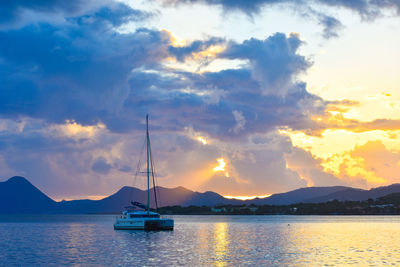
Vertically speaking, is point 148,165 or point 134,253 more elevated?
point 148,165

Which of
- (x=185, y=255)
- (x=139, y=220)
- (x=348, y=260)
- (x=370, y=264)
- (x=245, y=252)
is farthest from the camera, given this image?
(x=139, y=220)

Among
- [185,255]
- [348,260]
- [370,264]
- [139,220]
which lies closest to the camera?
[370,264]

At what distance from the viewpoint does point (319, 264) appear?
6462 cm

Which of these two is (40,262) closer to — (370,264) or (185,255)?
(185,255)

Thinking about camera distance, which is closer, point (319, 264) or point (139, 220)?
point (319, 264)

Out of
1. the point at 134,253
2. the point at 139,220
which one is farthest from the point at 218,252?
the point at 139,220

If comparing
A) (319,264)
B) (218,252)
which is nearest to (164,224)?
(218,252)

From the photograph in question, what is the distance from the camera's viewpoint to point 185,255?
2987 inches

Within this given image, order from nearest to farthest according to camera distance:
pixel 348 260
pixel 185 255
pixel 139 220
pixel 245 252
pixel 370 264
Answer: pixel 370 264 < pixel 348 260 < pixel 185 255 < pixel 245 252 < pixel 139 220

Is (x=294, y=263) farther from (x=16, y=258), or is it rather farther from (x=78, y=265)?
(x=16, y=258)

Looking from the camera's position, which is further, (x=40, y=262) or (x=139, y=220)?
(x=139, y=220)

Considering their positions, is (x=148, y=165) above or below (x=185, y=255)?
above

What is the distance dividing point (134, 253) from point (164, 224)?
5678cm

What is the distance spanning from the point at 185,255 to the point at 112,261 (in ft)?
39.4
